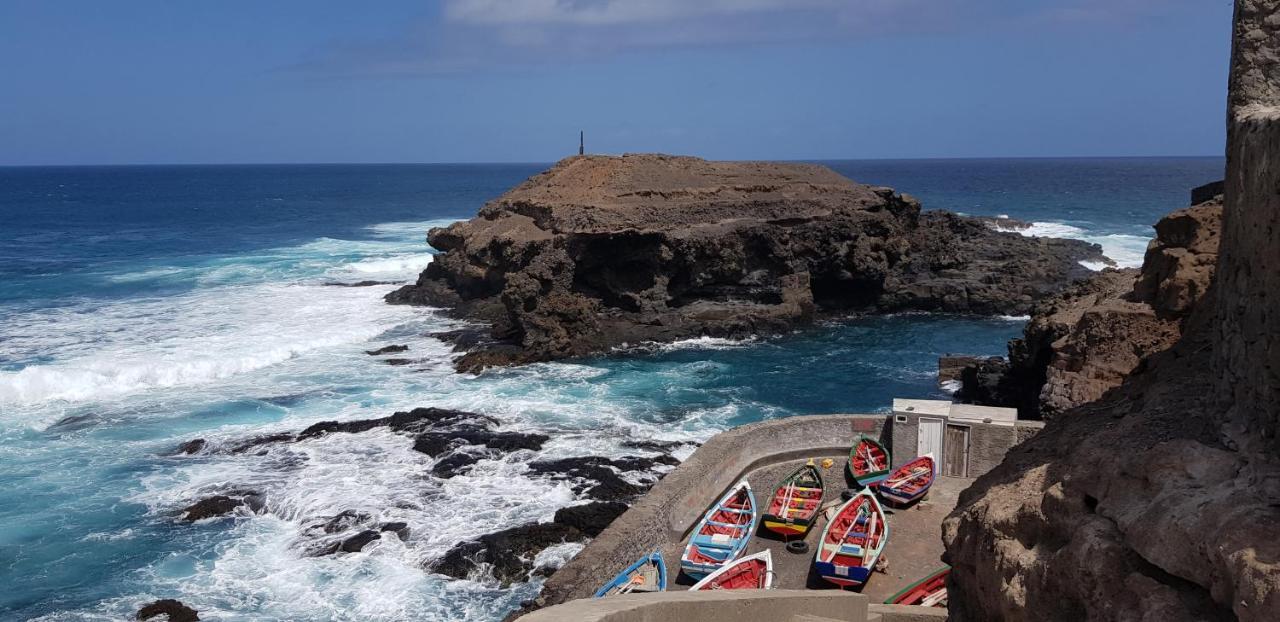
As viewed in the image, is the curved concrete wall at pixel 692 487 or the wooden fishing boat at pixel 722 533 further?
the wooden fishing boat at pixel 722 533

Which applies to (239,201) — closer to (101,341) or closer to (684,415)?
(101,341)

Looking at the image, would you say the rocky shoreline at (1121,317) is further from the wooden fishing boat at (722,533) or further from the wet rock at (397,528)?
the wet rock at (397,528)

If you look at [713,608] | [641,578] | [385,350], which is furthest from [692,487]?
[385,350]

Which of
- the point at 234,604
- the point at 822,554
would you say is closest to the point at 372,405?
the point at 234,604

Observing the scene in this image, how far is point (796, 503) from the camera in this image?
12266 millimetres

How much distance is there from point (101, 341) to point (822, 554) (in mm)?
30033

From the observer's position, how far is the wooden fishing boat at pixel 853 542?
10500 mm

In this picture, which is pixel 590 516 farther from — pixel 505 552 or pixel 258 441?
pixel 258 441

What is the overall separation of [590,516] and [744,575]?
7062mm

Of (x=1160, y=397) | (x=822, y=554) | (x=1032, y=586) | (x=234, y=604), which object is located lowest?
(x=234, y=604)

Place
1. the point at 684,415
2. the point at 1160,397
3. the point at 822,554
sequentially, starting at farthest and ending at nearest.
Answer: the point at 684,415 → the point at 822,554 → the point at 1160,397

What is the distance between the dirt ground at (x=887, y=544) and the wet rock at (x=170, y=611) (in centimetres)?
767

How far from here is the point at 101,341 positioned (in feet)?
109

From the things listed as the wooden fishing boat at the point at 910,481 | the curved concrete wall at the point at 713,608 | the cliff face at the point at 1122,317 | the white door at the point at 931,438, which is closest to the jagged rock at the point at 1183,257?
the cliff face at the point at 1122,317
